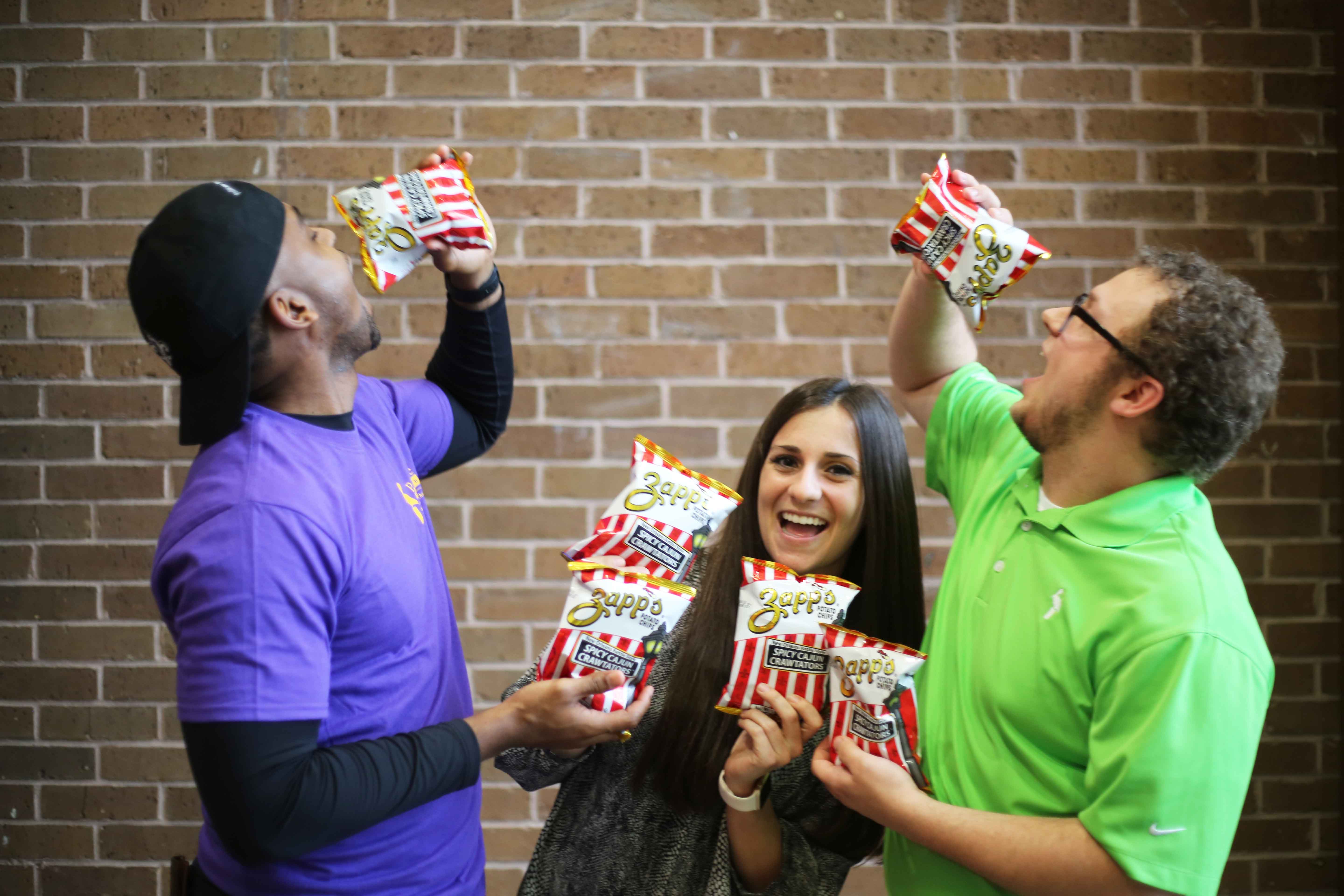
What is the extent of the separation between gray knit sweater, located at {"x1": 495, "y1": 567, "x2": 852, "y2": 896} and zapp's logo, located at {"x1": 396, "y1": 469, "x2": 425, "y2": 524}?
13.0 inches

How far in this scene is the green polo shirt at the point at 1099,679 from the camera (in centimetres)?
106

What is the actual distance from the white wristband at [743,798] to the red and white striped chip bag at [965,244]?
0.75m

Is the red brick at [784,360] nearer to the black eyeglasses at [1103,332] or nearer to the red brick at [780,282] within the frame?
the red brick at [780,282]

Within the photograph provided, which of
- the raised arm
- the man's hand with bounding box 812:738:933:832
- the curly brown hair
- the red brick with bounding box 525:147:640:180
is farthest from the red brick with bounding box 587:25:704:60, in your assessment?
the man's hand with bounding box 812:738:933:832

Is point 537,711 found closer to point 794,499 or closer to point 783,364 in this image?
point 794,499

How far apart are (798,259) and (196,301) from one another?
156 cm

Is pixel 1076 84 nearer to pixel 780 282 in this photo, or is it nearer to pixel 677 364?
pixel 780 282

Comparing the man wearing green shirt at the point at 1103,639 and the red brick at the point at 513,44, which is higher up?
the red brick at the point at 513,44

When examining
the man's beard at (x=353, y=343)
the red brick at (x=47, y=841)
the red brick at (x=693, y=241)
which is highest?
the red brick at (x=693, y=241)

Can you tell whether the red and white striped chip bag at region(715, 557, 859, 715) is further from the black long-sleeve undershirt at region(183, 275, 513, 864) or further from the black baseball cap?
the black baseball cap

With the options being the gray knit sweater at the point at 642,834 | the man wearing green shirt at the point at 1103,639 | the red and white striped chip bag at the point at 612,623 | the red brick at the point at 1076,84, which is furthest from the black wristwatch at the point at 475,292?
Result: the red brick at the point at 1076,84

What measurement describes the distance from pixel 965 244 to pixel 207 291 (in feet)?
3.36

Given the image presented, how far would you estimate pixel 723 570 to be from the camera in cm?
159

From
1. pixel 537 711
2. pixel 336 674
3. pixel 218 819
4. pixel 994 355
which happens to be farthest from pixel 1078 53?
pixel 218 819
